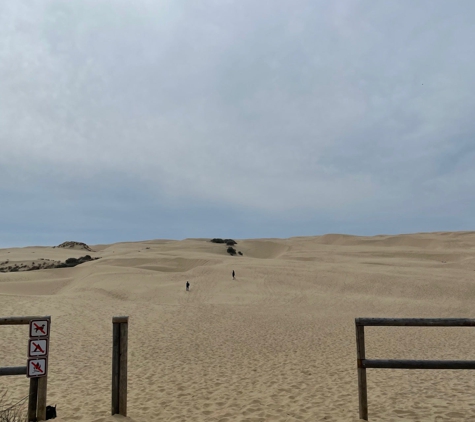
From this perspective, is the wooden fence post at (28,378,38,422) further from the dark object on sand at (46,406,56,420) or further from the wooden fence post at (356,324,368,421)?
the wooden fence post at (356,324,368,421)

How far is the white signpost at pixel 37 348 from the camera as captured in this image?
501 centimetres

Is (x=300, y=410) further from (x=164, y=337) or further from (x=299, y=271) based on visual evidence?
(x=299, y=271)

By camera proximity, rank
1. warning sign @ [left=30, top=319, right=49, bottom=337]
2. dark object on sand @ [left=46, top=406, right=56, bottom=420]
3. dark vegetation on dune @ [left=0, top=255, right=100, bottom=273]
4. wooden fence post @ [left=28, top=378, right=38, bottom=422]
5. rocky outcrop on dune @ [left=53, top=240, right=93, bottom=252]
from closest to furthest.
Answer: warning sign @ [left=30, top=319, right=49, bottom=337] < wooden fence post @ [left=28, top=378, right=38, bottom=422] < dark object on sand @ [left=46, top=406, right=56, bottom=420] < dark vegetation on dune @ [left=0, top=255, right=100, bottom=273] < rocky outcrop on dune @ [left=53, top=240, right=93, bottom=252]

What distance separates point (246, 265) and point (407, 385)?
30179 mm

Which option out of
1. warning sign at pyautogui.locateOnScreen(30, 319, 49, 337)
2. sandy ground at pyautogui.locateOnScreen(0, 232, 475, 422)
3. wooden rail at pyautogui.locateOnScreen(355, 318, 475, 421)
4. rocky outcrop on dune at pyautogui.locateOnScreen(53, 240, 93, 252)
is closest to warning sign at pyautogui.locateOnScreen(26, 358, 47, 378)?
warning sign at pyautogui.locateOnScreen(30, 319, 49, 337)

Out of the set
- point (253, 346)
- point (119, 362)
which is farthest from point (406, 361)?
point (253, 346)

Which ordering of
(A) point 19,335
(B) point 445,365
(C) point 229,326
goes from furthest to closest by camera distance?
(C) point 229,326
(A) point 19,335
(B) point 445,365

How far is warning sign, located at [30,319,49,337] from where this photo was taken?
500 centimetres

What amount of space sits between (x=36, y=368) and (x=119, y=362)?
1.05 m

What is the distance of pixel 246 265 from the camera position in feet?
124

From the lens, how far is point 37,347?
16.6ft

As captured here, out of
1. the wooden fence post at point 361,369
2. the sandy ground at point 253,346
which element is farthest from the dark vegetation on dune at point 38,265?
the wooden fence post at point 361,369

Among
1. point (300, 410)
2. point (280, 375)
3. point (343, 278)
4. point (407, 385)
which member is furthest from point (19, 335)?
point (343, 278)

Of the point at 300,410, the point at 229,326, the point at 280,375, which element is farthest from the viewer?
the point at 229,326
